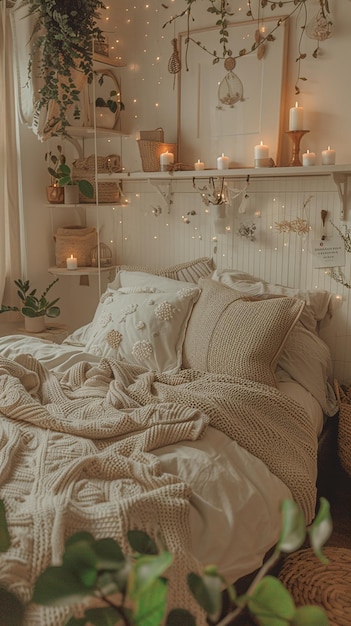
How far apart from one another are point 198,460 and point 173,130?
6.30 feet

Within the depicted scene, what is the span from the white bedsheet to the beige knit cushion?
0.44 m

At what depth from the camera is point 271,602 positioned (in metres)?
0.44

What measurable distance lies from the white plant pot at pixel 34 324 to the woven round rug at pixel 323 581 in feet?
6.17

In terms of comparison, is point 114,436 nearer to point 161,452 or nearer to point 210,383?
point 161,452

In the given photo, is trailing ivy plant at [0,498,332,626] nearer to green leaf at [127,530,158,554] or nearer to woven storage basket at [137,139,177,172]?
green leaf at [127,530,158,554]

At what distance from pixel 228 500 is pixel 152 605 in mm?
1116

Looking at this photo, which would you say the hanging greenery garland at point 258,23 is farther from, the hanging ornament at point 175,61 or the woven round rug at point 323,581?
the woven round rug at point 323,581

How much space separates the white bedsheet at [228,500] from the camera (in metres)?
1.43

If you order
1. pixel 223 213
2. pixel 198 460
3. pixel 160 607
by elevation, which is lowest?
pixel 198 460

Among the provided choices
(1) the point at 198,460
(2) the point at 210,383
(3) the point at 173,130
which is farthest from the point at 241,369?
(3) the point at 173,130

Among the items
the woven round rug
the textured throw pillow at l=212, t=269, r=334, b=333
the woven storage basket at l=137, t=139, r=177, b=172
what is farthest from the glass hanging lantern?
the woven round rug

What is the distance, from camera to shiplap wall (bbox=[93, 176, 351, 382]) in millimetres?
2631

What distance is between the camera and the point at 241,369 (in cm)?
212

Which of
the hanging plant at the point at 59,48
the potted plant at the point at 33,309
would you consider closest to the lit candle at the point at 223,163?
the hanging plant at the point at 59,48
